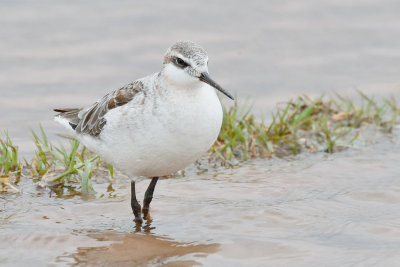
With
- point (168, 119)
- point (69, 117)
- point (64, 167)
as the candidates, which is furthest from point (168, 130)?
point (64, 167)

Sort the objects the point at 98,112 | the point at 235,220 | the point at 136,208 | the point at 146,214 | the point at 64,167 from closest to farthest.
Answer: the point at 235,220 < the point at 136,208 < the point at 146,214 < the point at 98,112 < the point at 64,167

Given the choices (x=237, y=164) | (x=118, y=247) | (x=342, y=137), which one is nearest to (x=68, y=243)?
(x=118, y=247)

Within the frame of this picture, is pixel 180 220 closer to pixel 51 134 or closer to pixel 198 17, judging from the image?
pixel 51 134

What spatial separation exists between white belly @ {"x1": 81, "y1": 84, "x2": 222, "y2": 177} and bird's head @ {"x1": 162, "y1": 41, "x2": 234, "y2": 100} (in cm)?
12

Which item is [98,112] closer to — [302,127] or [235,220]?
[235,220]

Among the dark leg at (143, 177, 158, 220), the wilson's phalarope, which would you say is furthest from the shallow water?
the wilson's phalarope

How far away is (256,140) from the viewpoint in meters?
9.56

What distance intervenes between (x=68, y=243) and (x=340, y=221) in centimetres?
249

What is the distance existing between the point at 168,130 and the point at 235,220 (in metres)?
1.22

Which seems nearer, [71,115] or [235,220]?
[235,220]

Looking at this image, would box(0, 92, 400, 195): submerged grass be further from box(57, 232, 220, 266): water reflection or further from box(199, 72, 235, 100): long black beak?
box(199, 72, 235, 100): long black beak

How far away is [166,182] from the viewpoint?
28.1ft

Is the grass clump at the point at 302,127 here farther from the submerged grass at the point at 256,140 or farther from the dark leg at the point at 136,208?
the dark leg at the point at 136,208

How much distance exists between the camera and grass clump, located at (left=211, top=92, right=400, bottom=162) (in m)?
9.45
